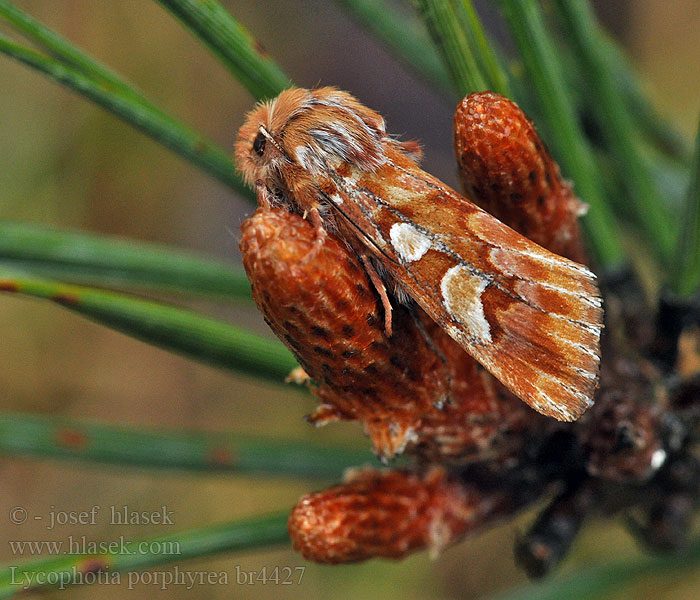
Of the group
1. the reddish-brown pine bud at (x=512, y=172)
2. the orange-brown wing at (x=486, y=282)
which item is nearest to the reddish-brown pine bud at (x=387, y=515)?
the orange-brown wing at (x=486, y=282)

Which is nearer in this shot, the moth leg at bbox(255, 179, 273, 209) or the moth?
the moth

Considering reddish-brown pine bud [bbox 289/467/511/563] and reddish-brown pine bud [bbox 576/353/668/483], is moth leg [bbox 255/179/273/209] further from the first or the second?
reddish-brown pine bud [bbox 576/353/668/483]

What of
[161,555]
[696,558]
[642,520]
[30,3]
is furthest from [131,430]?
[30,3]

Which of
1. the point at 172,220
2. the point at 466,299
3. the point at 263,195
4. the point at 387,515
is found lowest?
the point at 387,515

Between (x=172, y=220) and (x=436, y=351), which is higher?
(x=172, y=220)

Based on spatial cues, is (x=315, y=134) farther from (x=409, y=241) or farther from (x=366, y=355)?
(x=366, y=355)

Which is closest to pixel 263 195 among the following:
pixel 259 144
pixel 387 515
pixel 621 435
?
pixel 259 144

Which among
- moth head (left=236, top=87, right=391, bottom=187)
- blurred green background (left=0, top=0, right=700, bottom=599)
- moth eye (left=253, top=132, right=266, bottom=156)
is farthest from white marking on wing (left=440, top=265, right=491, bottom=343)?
blurred green background (left=0, top=0, right=700, bottom=599)
